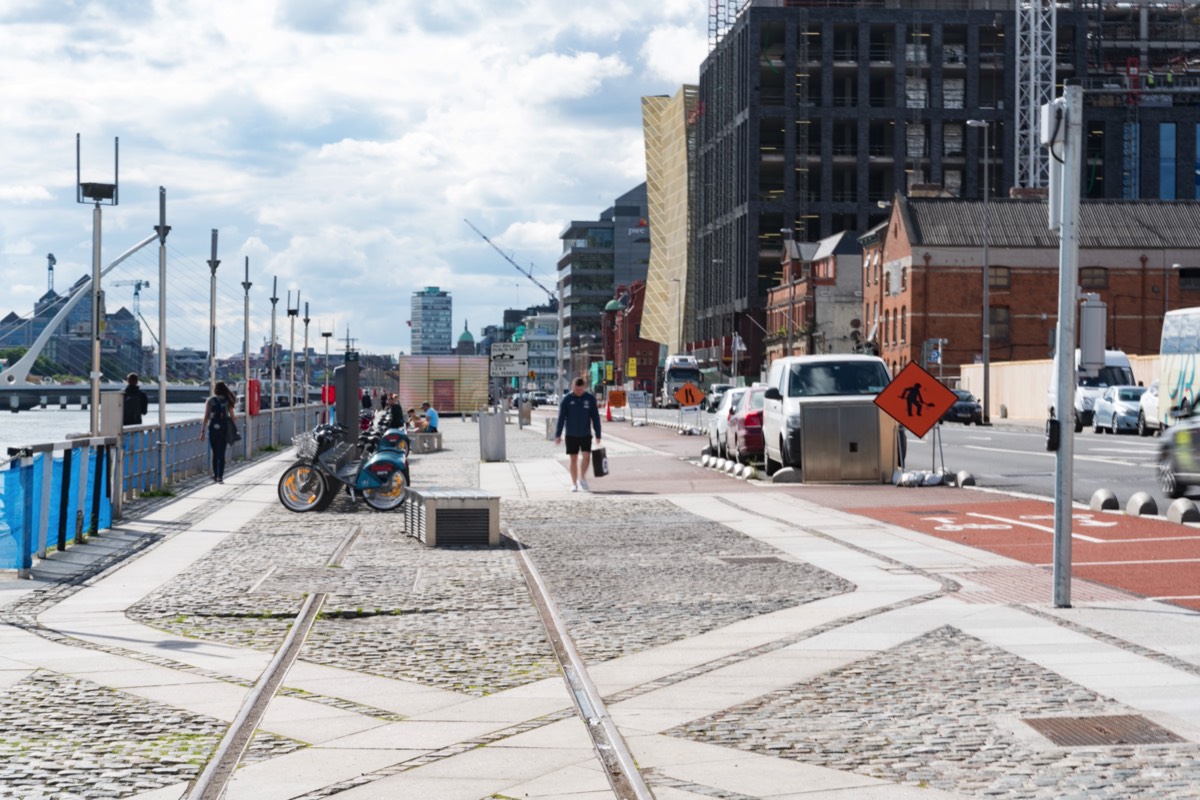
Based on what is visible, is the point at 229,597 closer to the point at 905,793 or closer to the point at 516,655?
the point at 516,655

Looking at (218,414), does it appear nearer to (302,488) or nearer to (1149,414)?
(302,488)

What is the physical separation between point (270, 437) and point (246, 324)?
7938 millimetres

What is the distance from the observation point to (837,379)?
92.4 ft

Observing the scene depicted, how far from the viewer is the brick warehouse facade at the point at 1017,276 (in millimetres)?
87938

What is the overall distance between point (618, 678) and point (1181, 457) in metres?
14.9

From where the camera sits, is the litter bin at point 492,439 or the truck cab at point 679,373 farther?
the truck cab at point 679,373

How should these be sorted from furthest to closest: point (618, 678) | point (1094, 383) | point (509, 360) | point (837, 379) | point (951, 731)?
1. point (509, 360)
2. point (1094, 383)
3. point (837, 379)
4. point (618, 678)
5. point (951, 731)

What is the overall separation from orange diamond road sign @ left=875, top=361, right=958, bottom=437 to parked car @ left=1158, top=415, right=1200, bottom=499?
3.05 m

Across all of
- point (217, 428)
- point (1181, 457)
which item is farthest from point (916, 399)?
point (217, 428)

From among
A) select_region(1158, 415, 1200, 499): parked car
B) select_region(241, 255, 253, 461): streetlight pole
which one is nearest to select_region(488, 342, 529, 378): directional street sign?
select_region(241, 255, 253, 461): streetlight pole

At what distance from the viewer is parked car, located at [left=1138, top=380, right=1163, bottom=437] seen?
48675 mm

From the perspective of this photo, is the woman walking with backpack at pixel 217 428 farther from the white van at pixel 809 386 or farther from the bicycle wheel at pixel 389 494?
the white van at pixel 809 386

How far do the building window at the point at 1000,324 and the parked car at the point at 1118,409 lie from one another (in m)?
34.0

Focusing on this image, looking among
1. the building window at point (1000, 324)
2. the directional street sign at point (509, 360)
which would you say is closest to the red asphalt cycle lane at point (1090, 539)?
the directional street sign at point (509, 360)
